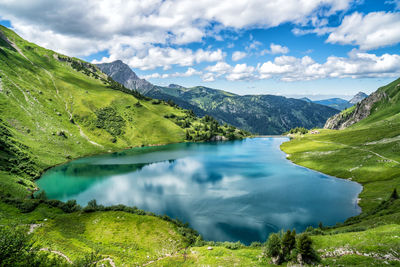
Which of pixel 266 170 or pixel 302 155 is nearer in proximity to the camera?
pixel 266 170

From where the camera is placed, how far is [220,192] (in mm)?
73562

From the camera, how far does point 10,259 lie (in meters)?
18.7

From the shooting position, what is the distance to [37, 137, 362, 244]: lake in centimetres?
5373

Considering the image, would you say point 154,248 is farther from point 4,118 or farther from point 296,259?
point 4,118

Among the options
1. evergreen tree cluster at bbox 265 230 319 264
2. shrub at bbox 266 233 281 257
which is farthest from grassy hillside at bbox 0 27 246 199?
evergreen tree cluster at bbox 265 230 319 264

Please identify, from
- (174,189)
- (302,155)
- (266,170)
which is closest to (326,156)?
(302,155)

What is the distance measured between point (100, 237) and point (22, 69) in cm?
21571

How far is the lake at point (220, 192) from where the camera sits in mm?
53731

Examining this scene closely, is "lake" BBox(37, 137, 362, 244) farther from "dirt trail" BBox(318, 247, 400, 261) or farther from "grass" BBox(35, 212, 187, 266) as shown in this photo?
"dirt trail" BBox(318, 247, 400, 261)

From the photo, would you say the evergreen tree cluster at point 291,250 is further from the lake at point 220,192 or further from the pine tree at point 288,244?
the lake at point 220,192

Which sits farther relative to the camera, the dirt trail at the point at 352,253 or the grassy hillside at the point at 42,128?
the grassy hillside at the point at 42,128

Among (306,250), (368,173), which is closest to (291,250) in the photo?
(306,250)

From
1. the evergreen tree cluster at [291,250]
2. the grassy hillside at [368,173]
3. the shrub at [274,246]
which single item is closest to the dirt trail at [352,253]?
the grassy hillside at [368,173]

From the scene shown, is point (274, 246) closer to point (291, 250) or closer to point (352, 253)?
point (291, 250)
